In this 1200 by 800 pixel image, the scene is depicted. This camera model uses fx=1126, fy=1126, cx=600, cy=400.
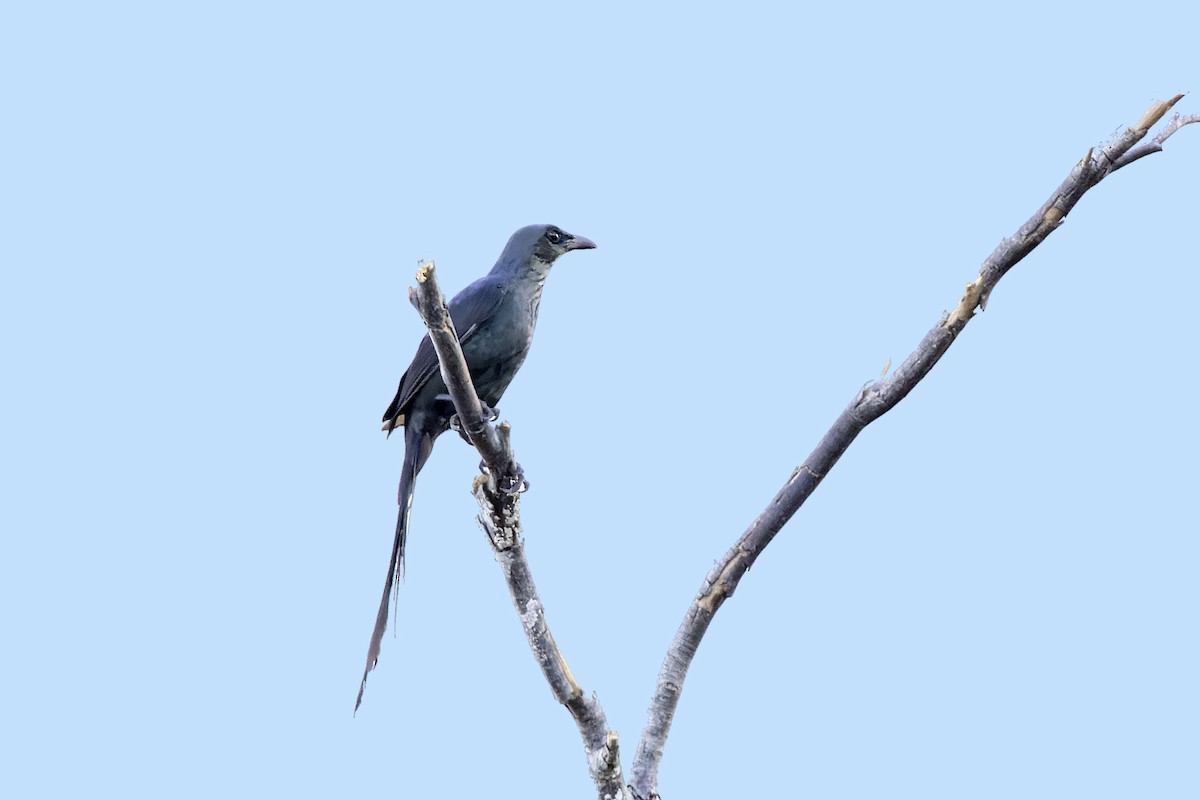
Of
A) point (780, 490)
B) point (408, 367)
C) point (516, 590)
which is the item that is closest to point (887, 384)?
point (780, 490)

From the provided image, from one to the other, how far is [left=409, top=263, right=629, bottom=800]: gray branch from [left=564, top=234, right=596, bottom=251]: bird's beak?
1062 millimetres

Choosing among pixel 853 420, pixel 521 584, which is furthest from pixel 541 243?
pixel 853 420

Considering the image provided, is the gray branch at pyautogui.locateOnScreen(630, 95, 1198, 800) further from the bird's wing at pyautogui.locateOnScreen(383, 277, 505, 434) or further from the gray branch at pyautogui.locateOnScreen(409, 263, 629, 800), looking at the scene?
the bird's wing at pyautogui.locateOnScreen(383, 277, 505, 434)

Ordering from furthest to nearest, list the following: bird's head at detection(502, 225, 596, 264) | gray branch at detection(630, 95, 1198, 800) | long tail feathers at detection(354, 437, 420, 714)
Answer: bird's head at detection(502, 225, 596, 264) < long tail feathers at detection(354, 437, 420, 714) < gray branch at detection(630, 95, 1198, 800)

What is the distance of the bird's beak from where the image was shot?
4824mm

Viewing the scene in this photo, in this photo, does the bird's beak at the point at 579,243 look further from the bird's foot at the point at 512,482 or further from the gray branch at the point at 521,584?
the bird's foot at the point at 512,482

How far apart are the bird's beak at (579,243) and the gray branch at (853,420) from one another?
150 centimetres

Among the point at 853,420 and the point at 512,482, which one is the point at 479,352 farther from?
the point at 853,420

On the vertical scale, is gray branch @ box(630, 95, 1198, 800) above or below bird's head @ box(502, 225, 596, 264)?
below

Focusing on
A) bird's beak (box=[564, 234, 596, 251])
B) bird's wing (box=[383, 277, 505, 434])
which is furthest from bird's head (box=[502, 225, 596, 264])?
bird's wing (box=[383, 277, 505, 434])

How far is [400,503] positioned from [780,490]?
153 cm

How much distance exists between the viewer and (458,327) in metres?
4.48

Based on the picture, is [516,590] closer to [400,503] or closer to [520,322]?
[400,503]

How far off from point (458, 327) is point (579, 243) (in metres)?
0.71
